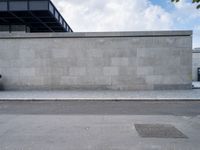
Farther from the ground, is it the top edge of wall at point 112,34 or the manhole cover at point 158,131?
the top edge of wall at point 112,34

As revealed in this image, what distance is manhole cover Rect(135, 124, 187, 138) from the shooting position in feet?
15.7

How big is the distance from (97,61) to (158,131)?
28.2ft

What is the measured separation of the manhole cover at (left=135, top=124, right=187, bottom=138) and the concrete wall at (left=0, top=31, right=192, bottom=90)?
745cm

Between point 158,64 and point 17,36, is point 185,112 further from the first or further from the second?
point 17,36

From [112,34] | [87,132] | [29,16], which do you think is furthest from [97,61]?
[29,16]

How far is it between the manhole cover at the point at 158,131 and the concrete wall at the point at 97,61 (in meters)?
7.45

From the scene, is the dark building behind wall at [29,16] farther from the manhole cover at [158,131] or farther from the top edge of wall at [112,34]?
the manhole cover at [158,131]

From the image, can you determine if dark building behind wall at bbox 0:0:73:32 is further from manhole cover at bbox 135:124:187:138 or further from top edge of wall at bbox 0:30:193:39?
manhole cover at bbox 135:124:187:138

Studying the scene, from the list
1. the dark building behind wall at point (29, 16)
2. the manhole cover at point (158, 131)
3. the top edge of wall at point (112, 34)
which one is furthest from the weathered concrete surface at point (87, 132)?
the dark building behind wall at point (29, 16)

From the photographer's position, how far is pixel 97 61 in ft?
43.1

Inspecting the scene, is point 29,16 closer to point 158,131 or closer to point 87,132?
point 87,132

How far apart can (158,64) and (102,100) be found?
5607mm

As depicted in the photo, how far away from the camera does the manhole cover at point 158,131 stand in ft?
15.7

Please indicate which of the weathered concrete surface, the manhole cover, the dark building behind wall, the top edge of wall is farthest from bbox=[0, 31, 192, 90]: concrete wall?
the manhole cover
